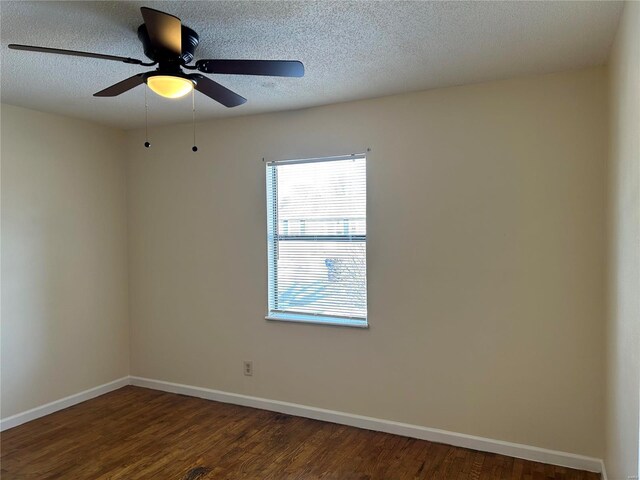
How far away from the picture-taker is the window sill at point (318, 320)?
3.41m

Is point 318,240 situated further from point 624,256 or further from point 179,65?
point 624,256

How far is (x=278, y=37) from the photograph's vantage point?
2.26 meters

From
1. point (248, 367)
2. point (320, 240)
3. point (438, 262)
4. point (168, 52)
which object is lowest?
point (248, 367)

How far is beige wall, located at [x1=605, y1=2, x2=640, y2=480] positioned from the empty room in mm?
27

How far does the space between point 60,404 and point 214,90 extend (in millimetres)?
3094

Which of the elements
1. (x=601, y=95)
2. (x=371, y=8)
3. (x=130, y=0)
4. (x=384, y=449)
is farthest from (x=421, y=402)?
(x=130, y=0)

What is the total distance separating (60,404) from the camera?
12.4 ft

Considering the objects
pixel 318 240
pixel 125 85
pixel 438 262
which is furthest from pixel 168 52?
pixel 438 262

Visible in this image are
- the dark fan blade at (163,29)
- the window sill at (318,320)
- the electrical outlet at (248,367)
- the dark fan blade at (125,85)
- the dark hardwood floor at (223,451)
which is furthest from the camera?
the electrical outlet at (248,367)

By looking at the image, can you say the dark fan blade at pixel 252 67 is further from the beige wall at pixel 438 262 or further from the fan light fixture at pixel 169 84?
the beige wall at pixel 438 262

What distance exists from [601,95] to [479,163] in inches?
30.5

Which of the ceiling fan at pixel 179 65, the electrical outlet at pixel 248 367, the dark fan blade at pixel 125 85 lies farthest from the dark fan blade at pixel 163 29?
the electrical outlet at pixel 248 367

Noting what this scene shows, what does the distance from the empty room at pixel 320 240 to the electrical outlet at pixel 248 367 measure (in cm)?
1

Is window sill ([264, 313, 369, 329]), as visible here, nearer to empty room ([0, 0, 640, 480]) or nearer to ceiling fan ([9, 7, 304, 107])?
empty room ([0, 0, 640, 480])
